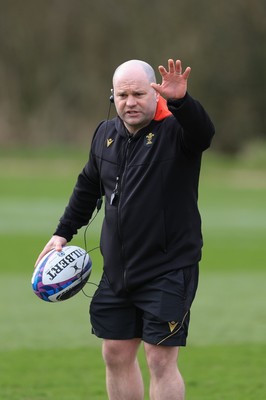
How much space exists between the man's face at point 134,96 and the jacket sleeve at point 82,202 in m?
0.63

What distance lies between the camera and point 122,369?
659cm

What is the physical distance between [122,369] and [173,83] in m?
1.67

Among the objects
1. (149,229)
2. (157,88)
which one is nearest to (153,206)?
(149,229)

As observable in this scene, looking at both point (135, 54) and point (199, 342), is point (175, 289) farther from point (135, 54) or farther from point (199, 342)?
point (135, 54)

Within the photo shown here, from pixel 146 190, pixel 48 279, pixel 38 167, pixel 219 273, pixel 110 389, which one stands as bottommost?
pixel 38 167

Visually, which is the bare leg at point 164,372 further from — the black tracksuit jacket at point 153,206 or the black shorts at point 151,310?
the black tracksuit jacket at point 153,206

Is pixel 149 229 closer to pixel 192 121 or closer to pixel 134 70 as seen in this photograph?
pixel 192 121

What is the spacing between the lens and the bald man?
6.27m

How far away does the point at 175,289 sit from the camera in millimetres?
6348

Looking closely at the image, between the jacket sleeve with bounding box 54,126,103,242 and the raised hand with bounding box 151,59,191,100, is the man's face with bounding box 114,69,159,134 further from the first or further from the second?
the jacket sleeve with bounding box 54,126,103,242

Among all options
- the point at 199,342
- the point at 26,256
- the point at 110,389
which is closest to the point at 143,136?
the point at 110,389

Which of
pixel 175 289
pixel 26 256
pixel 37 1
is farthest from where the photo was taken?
pixel 37 1

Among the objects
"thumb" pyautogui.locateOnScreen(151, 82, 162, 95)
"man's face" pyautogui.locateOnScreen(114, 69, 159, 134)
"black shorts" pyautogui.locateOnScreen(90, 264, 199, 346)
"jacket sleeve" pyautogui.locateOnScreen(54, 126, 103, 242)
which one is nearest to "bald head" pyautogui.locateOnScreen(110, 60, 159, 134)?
"man's face" pyautogui.locateOnScreen(114, 69, 159, 134)

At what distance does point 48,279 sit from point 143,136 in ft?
3.37
